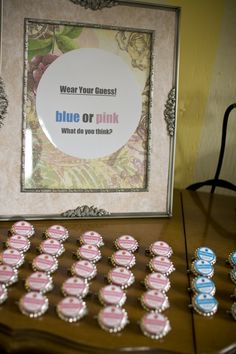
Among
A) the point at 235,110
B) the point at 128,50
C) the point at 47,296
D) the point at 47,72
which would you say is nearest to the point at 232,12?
the point at 235,110

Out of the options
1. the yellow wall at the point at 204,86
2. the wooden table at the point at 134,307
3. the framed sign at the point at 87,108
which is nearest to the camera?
the wooden table at the point at 134,307

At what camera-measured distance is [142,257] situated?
1.95ft

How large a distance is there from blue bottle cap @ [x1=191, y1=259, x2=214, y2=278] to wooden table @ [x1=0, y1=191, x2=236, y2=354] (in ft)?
0.05

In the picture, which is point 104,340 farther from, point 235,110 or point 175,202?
point 235,110

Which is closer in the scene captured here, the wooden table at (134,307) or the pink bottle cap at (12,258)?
the wooden table at (134,307)

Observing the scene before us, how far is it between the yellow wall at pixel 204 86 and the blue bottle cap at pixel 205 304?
0.50 meters

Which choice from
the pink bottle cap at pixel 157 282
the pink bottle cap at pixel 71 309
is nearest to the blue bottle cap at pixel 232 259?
the pink bottle cap at pixel 157 282

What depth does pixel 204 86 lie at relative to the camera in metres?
0.91

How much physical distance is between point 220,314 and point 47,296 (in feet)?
0.65

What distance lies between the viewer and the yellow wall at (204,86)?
86 centimetres

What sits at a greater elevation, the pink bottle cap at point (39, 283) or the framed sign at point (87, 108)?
the framed sign at point (87, 108)

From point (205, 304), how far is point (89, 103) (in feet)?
1.14

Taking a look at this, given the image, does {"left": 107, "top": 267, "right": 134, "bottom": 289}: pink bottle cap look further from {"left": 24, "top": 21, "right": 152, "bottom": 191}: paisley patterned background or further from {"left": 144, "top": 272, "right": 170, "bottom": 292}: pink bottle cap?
{"left": 24, "top": 21, "right": 152, "bottom": 191}: paisley patterned background

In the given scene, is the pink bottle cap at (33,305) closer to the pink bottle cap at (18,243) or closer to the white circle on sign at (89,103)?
the pink bottle cap at (18,243)
